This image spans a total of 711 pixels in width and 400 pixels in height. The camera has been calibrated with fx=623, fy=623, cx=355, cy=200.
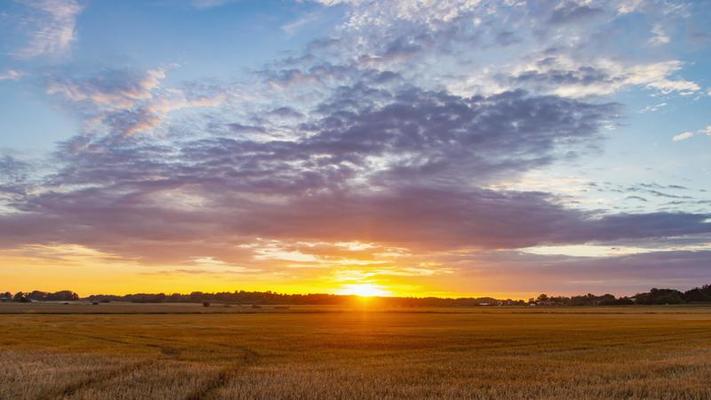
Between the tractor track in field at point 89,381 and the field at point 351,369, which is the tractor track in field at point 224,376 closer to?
the field at point 351,369

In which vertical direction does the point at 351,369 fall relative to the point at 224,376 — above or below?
above

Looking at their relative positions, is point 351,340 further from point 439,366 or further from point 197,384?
point 197,384

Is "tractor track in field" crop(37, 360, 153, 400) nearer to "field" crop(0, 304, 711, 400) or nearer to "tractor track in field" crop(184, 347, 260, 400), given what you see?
"field" crop(0, 304, 711, 400)

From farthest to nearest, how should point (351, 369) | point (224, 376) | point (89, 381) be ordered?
point (351, 369) < point (224, 376) < point (89, 381)

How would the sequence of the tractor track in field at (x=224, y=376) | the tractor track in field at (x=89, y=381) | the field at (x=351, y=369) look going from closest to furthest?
the tractor track in field at (x=89, y=381)
the tractor track in field at (x=224, y=376)
the field at (x=351, y=369)

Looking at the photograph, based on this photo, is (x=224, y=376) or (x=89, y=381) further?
(x=224, y=376)

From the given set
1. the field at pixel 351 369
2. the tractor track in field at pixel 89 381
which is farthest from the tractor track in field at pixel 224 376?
the tractor track in field at pixel 89 381

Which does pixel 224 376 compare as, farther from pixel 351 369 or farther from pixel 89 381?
pixel 351 369

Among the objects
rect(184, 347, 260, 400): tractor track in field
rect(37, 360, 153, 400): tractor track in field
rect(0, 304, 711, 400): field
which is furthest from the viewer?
rect(0, 304, 711, 400): field

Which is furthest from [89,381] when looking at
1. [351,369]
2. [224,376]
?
[351,369]

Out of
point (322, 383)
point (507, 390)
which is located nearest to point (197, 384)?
point (322, 383)

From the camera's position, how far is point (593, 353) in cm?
3816

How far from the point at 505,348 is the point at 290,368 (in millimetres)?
18381

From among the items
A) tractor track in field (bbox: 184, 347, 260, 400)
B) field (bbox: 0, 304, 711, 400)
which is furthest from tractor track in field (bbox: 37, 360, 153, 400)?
tractor track in field (bbox: 184, 347, 260, 400)
